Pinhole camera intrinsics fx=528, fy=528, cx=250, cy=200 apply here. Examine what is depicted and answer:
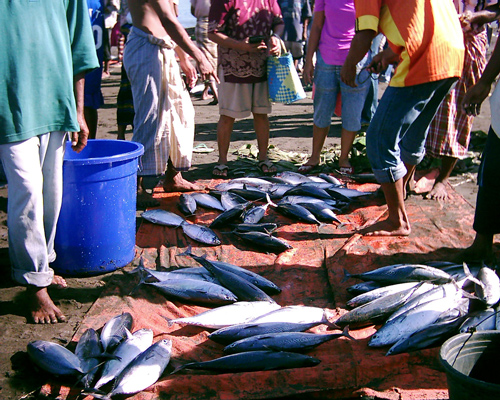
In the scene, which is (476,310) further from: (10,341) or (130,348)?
(10,341)

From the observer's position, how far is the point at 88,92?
222 inches

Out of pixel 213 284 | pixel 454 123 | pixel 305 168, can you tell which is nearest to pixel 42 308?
pixel 213 284

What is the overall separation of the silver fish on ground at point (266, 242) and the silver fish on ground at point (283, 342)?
1369 millimetres

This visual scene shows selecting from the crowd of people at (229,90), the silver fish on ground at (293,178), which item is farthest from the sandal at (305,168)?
the silver fish on ground at (293,178)

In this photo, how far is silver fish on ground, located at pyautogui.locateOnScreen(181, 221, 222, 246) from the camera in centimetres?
432

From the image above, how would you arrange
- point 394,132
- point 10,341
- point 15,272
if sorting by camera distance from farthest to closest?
point 394,132 → point 15,272 → point 10,341

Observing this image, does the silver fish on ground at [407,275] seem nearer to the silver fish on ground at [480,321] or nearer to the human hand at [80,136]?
the silver fish on ground at [480,321]

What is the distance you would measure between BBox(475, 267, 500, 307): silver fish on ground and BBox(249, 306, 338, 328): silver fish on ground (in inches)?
32.9

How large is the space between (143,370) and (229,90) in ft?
13.1

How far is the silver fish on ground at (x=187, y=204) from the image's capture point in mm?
4883

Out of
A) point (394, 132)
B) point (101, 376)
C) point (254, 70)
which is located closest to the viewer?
point (101, 376)

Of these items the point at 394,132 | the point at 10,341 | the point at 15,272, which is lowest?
the point at 10,341

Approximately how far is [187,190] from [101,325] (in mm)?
2528

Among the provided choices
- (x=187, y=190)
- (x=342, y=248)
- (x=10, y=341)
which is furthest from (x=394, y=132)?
(x=10, y=341)
